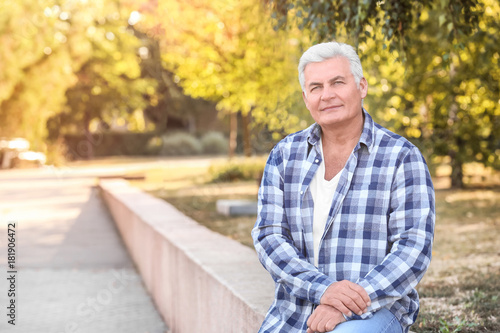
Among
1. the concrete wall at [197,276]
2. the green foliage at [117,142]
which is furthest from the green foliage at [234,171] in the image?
the green foliage at [117,142]

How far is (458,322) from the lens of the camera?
3.85 metres

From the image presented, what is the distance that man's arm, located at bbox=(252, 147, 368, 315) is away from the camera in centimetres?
243

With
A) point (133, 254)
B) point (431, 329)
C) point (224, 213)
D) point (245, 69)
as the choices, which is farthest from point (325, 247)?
point (245, 69)

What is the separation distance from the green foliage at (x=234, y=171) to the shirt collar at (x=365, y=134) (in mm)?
15735

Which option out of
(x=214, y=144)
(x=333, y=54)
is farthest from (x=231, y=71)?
(x=214, y=144)

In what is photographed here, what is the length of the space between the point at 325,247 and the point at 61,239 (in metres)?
8.51

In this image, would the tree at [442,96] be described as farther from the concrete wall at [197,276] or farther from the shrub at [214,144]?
the shrub at [214,144]

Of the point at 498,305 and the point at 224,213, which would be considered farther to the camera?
the point at 224,213

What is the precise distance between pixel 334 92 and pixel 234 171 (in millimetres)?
16204

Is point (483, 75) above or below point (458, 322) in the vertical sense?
above

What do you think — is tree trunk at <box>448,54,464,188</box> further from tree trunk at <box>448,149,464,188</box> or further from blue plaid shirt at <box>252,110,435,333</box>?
blue plaid shirt at <box>252,110,435,333</box>

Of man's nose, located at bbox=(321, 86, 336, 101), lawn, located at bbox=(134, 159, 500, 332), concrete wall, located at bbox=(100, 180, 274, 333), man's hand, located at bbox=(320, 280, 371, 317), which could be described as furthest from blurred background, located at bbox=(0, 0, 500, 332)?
man's nose, located at bbox=(321, 86, 336, 101)

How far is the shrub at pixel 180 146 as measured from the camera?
143 ft

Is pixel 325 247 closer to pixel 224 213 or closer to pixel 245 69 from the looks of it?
pixel 224 213
